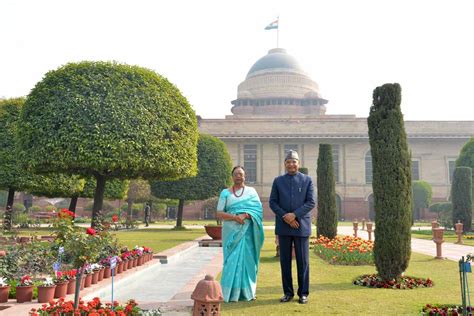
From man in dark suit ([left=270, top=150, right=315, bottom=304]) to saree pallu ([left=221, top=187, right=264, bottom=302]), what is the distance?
34 cm

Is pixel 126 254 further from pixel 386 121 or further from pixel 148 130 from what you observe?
pixel 386 121

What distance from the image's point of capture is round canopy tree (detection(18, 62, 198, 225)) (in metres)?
12.4

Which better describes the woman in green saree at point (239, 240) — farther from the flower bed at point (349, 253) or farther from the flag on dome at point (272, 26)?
the flag on dome at point (272, 26)

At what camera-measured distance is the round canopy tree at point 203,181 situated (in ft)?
85.3

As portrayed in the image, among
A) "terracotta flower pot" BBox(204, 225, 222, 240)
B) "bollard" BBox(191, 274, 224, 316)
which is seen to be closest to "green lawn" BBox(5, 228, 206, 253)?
"terracotta flower pot" BBox(204, 225, 222, 240)

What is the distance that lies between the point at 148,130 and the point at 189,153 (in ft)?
6.70

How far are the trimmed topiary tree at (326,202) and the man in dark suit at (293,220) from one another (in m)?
9.74

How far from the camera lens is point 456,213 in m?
24.3

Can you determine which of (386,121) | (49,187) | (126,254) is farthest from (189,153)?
(49,187)

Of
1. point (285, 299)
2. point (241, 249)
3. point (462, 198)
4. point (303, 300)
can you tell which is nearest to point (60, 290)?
point (241, 249)

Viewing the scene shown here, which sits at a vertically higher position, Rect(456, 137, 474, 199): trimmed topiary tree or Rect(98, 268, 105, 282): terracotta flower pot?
Rect(456, 137, 474, 199): trimmed topiary tree

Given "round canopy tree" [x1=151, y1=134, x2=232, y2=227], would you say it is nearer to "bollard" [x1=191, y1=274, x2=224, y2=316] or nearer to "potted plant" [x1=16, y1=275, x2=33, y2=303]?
"potted plant" [x1=16, y1=275, x2=33, y2=303]

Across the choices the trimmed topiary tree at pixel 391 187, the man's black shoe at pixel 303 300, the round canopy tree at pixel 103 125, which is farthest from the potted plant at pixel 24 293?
the round canopy tree at pixel 103 125

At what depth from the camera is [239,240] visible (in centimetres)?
571
